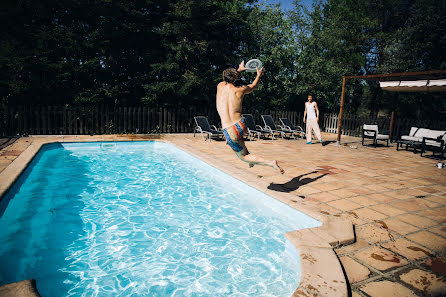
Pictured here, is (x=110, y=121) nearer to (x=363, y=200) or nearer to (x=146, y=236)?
(x=146, y=236)

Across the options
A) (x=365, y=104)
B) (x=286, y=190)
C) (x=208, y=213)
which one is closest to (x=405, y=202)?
(x=286, y=190)

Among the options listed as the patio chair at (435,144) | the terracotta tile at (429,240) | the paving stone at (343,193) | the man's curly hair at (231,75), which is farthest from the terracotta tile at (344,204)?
the patio chair at (435,144)

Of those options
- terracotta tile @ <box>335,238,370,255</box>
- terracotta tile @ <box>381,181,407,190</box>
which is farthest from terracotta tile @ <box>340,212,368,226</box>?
terracotta tile @ <box>381,181,407,190</box>

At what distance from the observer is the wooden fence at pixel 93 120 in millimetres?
10078

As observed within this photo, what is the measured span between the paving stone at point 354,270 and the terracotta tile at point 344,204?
147cm

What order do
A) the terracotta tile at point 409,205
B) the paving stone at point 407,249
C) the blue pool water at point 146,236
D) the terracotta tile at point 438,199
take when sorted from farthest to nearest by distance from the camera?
the terracotta tile at point 438,199
the terracotta tile at point 409,205
the blue pool water at point 146,236
the paving stone at point 407,249

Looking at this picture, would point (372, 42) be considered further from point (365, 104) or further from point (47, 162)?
point (47, 162)

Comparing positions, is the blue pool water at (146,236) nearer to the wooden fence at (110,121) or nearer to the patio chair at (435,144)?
the wooden fence at (110,121)

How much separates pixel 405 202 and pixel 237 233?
2.86m

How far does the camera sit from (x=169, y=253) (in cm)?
340

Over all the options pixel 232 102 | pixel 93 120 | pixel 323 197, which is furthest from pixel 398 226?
pixel 93 120

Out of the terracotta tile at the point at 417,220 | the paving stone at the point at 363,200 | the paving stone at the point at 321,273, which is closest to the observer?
the paving stone at the point at 321,273

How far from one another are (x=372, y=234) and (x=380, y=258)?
573mm

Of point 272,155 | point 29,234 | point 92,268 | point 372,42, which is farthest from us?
point 372,42
